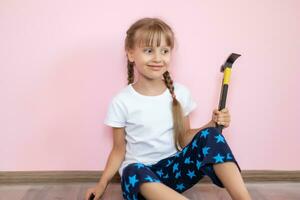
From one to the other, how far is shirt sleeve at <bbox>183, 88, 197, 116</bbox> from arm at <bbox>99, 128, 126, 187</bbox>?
0.22 m

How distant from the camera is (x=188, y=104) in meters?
1.37

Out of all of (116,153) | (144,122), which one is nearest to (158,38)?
(144,122)

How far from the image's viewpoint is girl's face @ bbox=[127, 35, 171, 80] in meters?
1.23

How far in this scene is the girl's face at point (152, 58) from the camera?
4.05ft

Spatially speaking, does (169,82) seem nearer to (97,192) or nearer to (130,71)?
(130,71)

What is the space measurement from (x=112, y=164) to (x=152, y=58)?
0.37m

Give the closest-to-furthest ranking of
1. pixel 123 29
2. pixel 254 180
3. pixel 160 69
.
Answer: pixel 160 69
pixel 123 29
pixel 254 180

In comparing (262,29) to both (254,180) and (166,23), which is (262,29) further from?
(254,180)

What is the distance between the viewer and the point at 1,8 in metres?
1.33

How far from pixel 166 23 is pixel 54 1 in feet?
1.22

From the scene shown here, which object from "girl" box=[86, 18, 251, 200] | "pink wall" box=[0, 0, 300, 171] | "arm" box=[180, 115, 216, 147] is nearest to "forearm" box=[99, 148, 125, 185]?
"girl" box=[86, 18, 251, 200]

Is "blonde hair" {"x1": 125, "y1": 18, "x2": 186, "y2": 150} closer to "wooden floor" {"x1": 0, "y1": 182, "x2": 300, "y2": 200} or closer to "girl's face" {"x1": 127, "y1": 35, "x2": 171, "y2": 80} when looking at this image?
"girl's face" {"x1": 127, "y1": 35, "x2": 171, "y2": 80}

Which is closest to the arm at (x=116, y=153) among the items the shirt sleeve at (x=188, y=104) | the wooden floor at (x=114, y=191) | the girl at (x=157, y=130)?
the girl at (x=157, y=130)

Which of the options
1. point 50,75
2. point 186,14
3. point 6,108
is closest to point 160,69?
point 186,14
